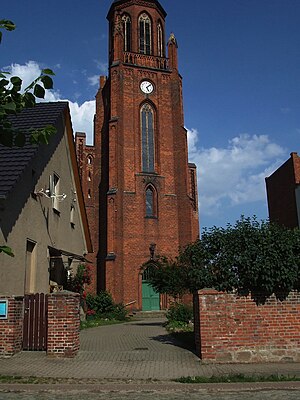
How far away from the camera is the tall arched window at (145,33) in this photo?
1451 inches

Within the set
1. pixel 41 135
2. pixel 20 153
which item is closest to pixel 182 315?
pixel 20 153

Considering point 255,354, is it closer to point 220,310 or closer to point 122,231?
point 220,310

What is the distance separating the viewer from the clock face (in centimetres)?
3475

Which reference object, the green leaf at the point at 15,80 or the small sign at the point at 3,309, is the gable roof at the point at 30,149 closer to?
the small sign at the point at 3,309

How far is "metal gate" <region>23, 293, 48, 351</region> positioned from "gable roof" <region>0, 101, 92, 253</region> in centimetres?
290

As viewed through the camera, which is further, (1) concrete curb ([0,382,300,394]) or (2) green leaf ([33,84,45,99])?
(1) concrete curb ([0,382,300,394])

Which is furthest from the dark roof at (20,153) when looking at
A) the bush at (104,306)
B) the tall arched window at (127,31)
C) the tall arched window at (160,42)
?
the tall arched window at (160,42)

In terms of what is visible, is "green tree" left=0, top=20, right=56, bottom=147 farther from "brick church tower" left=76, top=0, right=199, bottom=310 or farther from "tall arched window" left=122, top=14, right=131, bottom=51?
"tall arched window" left=122, top=14, right=131, bottom=51

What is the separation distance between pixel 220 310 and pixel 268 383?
7.92 ft

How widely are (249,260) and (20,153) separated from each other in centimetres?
744

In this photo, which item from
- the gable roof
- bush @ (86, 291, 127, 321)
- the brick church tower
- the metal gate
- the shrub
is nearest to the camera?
the metal gate

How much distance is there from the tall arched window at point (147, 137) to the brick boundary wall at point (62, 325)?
23.2 metres

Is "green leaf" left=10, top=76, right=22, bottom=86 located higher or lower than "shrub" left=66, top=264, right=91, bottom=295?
higher

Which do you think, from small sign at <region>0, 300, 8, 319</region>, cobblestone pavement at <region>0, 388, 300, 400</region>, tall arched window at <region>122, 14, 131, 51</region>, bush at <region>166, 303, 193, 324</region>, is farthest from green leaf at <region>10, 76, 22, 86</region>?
tall arched window at <region>122, 14, 131, 51</region>
